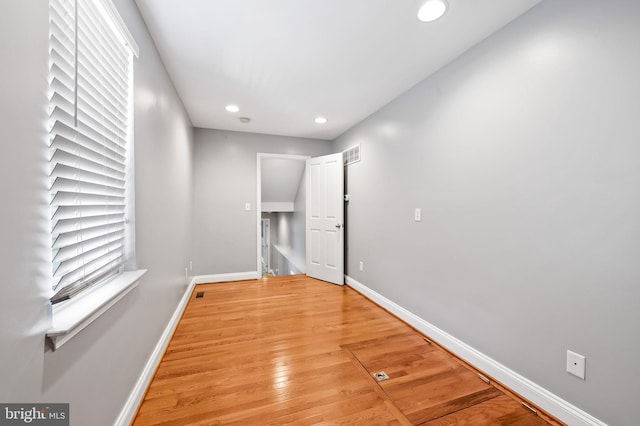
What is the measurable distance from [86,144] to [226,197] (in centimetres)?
297

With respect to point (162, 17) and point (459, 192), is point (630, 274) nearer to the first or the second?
point (459, 192)

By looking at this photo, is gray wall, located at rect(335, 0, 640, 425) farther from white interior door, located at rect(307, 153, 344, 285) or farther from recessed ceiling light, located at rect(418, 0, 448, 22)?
white interior door, located at rect(307, 153, 344, 285)

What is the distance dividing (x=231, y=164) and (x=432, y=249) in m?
3.15

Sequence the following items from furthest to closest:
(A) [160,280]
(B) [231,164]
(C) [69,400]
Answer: (B) [231,164], (A) [160,280], (C) [69,400]

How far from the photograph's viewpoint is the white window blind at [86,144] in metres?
0.85

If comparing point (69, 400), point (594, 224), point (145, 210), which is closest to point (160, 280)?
point (145, 210)

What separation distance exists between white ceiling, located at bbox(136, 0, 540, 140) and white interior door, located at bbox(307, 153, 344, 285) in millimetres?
1184

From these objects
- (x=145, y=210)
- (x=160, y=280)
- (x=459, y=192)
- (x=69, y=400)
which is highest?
(x=459, y=192)

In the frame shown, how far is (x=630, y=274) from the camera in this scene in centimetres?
118

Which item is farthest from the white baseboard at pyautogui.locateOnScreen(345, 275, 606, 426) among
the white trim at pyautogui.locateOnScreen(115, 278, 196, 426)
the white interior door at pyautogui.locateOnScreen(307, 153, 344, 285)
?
the white trim at pyautogui.locateOnScreen(115, 278, 196, 426)

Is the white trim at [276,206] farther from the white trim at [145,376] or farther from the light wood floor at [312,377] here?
the white trim at [145,376]

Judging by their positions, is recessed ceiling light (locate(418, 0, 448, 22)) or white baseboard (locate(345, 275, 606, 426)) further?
recessed ceiling light (locate(418, 0, 448, 22))

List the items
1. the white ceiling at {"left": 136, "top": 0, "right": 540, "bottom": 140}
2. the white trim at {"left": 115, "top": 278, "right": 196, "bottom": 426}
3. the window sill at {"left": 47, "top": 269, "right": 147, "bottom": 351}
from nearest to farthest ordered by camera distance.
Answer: the window sill at {"left": 47, "top": 269, "right": 147, "bottom": 351}, the white trim at {"left": 115, "top": 278, "right": 196, "bottom": 426}, the white ceiling at {"left": 136, "top": 0, "right": 540, "bottom": 140}

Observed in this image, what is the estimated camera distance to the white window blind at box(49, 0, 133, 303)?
33.7 inches
